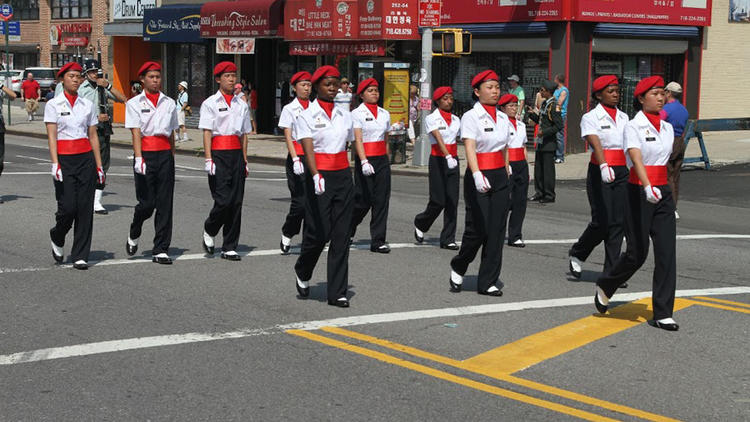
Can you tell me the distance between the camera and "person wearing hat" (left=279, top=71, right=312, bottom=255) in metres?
10.7

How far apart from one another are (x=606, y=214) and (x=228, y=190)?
3.86 m

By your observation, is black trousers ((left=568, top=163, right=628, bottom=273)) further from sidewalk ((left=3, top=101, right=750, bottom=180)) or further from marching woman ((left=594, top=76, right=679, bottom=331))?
sidewalk ((left=3, top=101, right=750, bottom=180))

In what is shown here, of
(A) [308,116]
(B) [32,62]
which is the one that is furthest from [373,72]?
(B) [32,62]

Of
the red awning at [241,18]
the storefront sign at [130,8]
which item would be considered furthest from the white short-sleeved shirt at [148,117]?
the storefront sign at [130,8]

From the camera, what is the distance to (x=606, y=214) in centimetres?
1014

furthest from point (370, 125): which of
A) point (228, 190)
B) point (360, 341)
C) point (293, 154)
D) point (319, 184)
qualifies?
point (360, 341)

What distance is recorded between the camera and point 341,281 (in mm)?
8812

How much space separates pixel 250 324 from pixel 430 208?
4526 mm

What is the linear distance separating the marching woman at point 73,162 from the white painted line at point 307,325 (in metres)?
3.07

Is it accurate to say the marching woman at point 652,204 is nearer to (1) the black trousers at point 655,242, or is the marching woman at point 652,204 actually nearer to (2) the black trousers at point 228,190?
(1) the black trousers at point 655,242

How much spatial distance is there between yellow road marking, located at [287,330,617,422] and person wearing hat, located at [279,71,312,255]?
3.13 meters

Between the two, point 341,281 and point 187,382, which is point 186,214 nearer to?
point 341,281

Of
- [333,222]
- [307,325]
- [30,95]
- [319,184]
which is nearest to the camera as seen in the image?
[307,325]

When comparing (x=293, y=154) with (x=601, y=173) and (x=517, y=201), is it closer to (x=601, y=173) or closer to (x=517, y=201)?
(x=601, y=173)
